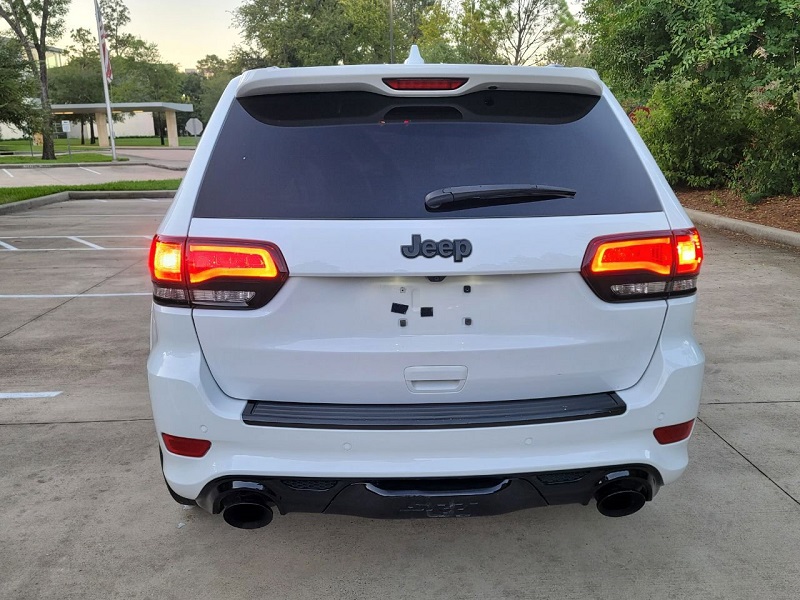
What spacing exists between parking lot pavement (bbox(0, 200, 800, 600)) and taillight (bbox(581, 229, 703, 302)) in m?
1.20

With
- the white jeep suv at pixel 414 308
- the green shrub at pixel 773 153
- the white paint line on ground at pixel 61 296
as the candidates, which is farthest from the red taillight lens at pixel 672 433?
the green shrub at pixel 773 153

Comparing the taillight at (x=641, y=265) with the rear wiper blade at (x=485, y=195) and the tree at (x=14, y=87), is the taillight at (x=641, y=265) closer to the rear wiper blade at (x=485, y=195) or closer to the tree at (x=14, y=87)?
the rear wiper blade at (x=485, y=195)

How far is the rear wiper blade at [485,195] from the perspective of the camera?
2.29m

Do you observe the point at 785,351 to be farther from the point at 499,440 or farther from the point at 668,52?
the point at 668,52

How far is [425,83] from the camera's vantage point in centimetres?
244

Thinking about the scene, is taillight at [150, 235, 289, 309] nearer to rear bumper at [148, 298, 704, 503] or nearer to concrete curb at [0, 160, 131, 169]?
rear bumper at [148, 298, 704, 503]

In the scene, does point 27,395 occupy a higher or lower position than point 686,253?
lower

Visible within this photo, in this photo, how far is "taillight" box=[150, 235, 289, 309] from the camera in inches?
89.1

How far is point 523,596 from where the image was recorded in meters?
2.67

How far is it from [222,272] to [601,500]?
1.55 metres

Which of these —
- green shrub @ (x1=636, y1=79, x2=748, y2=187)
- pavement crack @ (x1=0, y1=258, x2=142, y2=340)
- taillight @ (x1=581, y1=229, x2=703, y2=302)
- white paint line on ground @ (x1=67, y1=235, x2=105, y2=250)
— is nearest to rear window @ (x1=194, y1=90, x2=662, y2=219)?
taillight @ (x1=581, y1=229, x2=703, y2=302)

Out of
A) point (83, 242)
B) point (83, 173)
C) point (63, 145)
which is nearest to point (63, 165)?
point (83, 173)

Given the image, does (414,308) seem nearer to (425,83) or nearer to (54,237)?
(425,83)

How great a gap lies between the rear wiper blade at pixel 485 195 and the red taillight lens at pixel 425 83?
1.27ft
